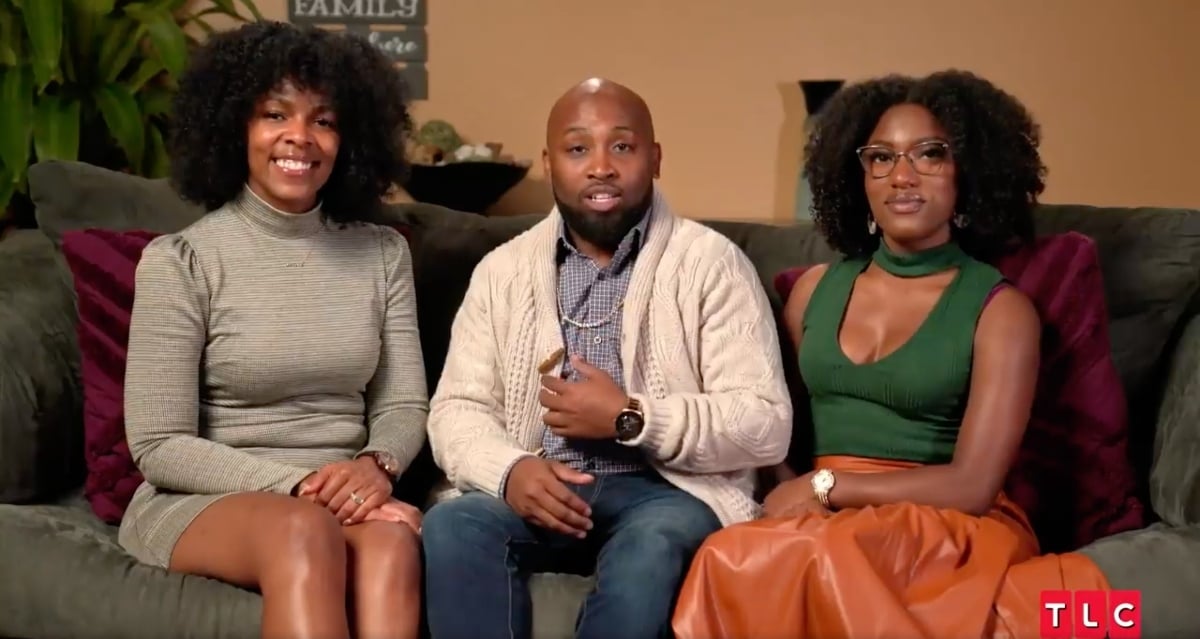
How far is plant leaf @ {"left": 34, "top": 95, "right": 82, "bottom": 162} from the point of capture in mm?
2422

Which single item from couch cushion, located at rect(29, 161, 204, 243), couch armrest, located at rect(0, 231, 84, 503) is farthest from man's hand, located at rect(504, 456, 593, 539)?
couch cushion, located at rect(29, 161, 204, 243)

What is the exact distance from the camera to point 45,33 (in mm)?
2375

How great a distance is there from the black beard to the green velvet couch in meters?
0.41

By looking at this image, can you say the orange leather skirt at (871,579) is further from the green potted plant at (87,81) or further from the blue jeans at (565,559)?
the green potted plant at (87,81)

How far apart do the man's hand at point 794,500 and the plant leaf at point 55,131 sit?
1.71 meters

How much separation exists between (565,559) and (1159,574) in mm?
824

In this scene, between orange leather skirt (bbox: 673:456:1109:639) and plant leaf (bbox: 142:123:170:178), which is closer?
orange leather skirt (bbox: 673:456:1109:639)

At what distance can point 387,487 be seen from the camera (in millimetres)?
1673

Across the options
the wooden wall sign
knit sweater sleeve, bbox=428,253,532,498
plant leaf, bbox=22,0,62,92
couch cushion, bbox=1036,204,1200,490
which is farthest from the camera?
the wooden wall sign

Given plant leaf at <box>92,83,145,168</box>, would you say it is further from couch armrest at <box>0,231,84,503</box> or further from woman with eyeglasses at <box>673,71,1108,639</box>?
woman with eyeglasses at <box>673,71,1108,639</box>

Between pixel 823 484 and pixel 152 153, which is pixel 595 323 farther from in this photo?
pixel 152 153

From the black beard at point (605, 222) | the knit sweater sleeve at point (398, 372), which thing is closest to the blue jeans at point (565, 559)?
the knit sweater sleeve at point (398, 372)

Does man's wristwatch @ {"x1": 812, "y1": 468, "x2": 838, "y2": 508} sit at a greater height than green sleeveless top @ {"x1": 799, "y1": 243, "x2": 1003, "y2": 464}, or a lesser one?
lesser

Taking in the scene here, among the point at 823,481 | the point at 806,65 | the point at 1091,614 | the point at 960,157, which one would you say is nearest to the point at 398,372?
the point at 823,481
